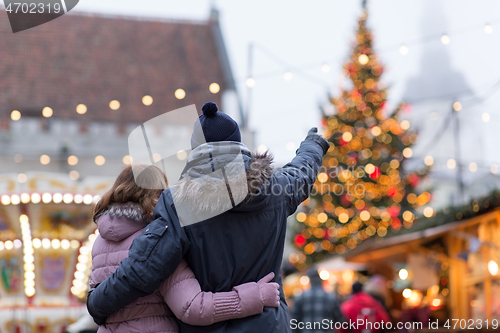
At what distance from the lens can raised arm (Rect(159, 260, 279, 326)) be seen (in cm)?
201

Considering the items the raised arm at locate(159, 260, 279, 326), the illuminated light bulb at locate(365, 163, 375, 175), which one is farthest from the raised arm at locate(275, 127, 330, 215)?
the illuminated light bulb at locate(365, 163, 375, 175)

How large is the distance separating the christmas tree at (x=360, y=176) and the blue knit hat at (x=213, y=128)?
11.3 metres

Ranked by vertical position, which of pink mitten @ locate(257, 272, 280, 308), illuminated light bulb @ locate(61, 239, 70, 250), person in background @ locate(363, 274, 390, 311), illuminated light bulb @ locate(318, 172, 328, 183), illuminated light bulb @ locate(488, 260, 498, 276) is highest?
pink mitten @ locate(257, 272, 280, 308)

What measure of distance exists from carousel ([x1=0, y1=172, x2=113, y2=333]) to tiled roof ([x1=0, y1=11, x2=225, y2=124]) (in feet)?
38.0

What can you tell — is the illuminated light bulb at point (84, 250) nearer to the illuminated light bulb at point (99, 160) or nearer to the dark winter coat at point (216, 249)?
the dark winter coat at point (216, 249)

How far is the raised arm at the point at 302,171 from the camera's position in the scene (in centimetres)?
220

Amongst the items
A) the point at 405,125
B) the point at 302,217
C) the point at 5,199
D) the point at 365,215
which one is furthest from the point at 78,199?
the point at 405,125

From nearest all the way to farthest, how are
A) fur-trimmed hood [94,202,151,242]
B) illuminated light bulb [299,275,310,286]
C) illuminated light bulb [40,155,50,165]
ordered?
fur-trimmed hood [94,202,151,242] → illuminated light bulb [299,275,310,286] → illuminated light bulb [40,155,50,165]

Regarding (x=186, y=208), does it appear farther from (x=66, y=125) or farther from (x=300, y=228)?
(x=66, y=125)

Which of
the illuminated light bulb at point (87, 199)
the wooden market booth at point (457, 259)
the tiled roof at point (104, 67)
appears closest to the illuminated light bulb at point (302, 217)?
the tiled roof at point (104, 67)

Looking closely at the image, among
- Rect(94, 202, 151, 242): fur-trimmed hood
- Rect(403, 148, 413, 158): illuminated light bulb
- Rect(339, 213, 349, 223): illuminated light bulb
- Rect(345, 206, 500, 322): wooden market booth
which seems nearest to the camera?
Rect(94, 202, 151, 242): fur-trimmed hood

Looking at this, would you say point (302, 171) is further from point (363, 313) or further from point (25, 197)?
point (363, 313)

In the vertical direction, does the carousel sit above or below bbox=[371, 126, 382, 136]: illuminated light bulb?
above

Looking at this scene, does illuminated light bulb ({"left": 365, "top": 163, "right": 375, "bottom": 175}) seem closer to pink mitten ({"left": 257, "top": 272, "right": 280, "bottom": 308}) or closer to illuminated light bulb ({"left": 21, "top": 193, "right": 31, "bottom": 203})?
illuminated light bulb ({"left": 21, "top": 193, "right": 31, "bottom": 203})
